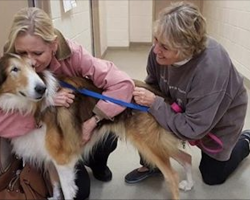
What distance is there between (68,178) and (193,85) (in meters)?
0.80

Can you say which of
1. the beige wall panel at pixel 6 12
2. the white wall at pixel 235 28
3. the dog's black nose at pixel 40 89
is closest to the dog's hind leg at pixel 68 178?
the dog's black nose at pixel 40 89

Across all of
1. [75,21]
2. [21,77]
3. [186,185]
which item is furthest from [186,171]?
[75,21]

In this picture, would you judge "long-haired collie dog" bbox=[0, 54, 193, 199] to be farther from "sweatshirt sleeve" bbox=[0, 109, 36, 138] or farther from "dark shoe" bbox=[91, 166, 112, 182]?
"dark shoe" bbox=[91, 166, 112, 182]

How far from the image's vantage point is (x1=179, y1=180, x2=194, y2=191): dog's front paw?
1884 millimetres

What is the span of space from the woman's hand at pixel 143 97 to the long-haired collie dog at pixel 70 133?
6 centimetres

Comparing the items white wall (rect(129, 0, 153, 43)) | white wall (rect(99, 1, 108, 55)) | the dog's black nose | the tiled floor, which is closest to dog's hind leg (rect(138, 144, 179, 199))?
the tiled floor

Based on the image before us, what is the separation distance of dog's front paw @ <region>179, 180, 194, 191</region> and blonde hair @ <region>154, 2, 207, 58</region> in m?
0.81

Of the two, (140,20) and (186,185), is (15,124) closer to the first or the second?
(186,185)

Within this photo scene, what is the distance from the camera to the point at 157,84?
190 cm

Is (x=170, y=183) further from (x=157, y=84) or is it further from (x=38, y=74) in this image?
(x=38, y=74)

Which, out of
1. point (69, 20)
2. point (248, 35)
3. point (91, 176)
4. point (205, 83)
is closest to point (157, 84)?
point (205, 83)

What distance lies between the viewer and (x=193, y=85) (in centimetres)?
156

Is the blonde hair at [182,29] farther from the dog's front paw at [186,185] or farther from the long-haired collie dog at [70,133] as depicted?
the dog's front paw at [186,185]

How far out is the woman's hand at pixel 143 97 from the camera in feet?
5.32
